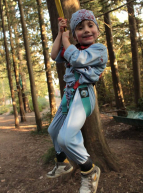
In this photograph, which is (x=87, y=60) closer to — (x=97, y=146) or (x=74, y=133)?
(x=74, y=133)

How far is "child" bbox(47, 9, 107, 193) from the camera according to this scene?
193 cm

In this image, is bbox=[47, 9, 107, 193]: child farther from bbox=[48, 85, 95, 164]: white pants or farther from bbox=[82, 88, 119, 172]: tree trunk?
bbox=[82, 88, 119, 172]: tree trunk

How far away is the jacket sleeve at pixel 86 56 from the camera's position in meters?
1.92

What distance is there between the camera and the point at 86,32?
6.95 feet

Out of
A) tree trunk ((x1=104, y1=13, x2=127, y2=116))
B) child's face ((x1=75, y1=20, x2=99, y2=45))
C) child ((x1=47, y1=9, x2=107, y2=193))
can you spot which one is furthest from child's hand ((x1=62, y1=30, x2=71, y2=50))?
tree trunk ((x1=104, y1=13, x2=127, y2=116))

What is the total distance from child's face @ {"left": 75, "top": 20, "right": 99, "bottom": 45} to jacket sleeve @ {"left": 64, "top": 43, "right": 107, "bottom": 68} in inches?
6.3

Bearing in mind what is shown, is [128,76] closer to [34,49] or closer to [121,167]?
[34,49]

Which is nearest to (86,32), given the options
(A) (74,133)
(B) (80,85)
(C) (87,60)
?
(C) (87,60)

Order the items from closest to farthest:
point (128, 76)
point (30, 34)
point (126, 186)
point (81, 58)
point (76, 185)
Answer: point (81, 58) < point (126, 186) < point (76, 185) < point (128, 76) < point (30, 34)

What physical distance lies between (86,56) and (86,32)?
364 millimetres

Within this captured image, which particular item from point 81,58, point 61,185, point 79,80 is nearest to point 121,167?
point 61,185

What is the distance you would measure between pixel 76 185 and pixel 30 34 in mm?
15607

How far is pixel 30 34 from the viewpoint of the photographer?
16.3m

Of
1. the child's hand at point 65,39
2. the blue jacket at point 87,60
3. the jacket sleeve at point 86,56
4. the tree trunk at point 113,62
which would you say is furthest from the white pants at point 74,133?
the tree trunk at point 113,62
